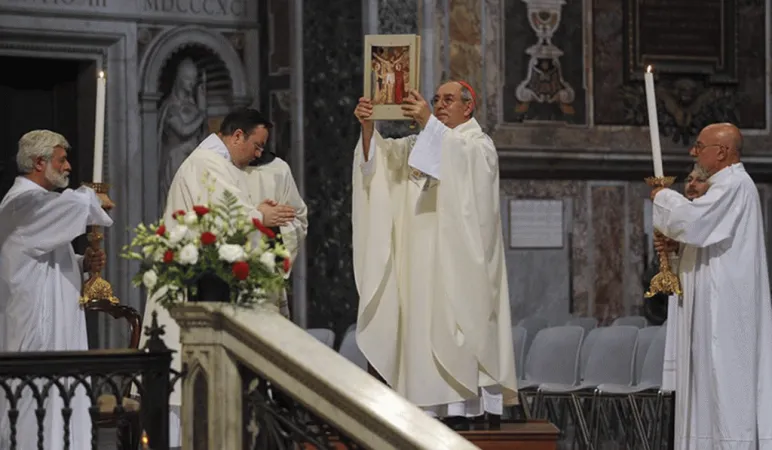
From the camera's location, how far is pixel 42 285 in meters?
7.91

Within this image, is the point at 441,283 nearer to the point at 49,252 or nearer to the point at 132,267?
the point at 49,252

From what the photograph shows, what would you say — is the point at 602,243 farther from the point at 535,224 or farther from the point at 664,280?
the point at 664,280

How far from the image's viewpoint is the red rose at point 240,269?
18.4 feet

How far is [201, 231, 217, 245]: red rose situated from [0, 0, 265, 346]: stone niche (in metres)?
7.85

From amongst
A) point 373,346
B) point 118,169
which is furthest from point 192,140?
point 373,346

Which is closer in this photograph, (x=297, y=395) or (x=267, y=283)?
(x=297, y=395)

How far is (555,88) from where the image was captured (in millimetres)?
14781

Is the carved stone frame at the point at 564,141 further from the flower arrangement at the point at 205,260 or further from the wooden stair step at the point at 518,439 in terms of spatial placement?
the flower arrangement at the point at 205,260

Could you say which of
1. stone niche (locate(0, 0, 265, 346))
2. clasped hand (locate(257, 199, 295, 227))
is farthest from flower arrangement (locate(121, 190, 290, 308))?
stone niche (locate(0, 0, 265, 346))

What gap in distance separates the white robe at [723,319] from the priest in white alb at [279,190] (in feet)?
7.13

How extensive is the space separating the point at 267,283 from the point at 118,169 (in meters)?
8.31

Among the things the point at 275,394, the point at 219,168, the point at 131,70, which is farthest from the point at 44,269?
the point at 131,70

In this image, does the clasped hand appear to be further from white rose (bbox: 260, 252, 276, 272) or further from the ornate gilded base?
white rose (bbox: 260, 252, 276, 272)

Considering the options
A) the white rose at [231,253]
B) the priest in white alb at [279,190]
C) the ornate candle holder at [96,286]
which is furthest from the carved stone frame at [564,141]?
the white rose at [231,253]
